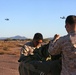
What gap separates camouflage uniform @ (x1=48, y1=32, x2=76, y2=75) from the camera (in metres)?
6.21

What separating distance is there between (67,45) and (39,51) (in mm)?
1663

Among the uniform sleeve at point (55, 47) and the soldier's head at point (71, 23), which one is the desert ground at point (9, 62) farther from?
the soldier's head at point (71, 23)

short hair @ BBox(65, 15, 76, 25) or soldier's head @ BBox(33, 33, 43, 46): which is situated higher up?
short hair @ BBox(65, 15, 76, 25)

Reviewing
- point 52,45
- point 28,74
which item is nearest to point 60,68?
point 52,45

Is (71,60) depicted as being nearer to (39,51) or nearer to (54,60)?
(54,60)

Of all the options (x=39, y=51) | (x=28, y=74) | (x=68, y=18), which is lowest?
(x=28, y=74)

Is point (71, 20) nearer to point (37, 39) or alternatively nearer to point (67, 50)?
point (67, 50)

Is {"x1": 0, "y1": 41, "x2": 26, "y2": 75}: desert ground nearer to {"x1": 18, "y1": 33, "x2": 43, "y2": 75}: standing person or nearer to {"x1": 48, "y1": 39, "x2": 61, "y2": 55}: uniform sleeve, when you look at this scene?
{"x1": 18, "y1": 33, "x2": 43, "y2": 75}: standing person

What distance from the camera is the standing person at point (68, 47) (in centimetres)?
621

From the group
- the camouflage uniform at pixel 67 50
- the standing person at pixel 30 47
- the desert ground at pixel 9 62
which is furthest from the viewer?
the desert ground at pixel 9 62

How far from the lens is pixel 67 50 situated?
6.27 m

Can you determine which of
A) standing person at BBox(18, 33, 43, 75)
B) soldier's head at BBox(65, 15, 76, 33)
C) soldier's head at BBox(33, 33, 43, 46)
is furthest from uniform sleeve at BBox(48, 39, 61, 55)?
soldier's head at BBox(33, 33, 43, 46)

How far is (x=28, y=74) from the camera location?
8797mm

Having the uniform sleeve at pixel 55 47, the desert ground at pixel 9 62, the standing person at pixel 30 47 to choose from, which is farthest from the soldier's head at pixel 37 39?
the desert ground at pixel 9 62
